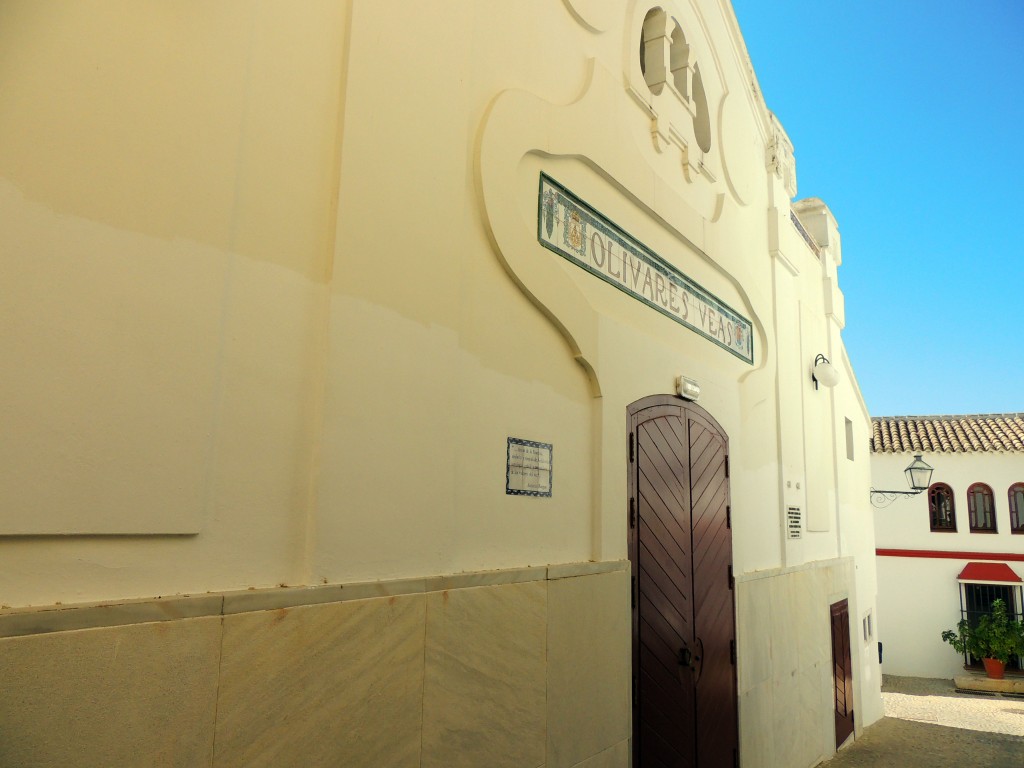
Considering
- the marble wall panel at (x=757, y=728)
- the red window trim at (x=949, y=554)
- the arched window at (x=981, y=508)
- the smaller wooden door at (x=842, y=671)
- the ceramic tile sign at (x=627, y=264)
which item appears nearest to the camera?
the ceramic tile sign at (x=627, y=264)

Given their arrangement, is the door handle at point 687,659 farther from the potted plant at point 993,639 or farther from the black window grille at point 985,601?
the black window grille at point 985,601

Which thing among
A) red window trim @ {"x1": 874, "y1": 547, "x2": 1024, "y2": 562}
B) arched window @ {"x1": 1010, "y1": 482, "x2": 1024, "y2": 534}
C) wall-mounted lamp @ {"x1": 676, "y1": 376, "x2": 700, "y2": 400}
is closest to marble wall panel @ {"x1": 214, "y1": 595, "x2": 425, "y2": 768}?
wall-mounted lamp @ {"x1": 676, "y1": 376, "x2": 700, "y2": 400}

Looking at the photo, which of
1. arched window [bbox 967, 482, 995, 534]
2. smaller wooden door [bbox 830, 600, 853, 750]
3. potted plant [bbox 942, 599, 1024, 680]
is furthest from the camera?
arched window [bbox 967, 482, 995, 534]

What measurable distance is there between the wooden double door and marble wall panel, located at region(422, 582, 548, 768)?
1.26 meters

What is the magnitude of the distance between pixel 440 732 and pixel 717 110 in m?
6.02

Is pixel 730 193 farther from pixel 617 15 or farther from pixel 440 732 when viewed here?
pixel 440 732

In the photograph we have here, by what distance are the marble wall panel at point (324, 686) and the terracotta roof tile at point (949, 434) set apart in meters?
20.5

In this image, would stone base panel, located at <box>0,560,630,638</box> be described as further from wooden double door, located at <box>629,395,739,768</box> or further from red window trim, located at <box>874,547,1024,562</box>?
red window trim, located at <box>874,547,1024,562</box>

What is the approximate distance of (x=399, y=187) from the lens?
305 cm

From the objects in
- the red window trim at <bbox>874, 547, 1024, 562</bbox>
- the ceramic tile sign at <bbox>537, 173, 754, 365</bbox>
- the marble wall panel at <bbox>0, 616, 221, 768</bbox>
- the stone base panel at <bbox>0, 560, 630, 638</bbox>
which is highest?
the ceramic tile sign at <bbox>537, 173, 754, 365</bbox>

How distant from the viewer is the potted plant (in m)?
17.3

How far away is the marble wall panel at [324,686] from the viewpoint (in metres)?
2.28

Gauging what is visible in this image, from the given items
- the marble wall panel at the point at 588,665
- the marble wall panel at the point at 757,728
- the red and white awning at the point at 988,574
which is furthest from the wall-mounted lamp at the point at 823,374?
the red and white awning at the point at 988,574

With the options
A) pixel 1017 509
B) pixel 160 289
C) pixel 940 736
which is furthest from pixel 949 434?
pixel 160 289
